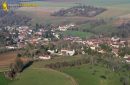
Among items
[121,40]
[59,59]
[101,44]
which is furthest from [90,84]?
[121,40]

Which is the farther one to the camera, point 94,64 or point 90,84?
point 94,64

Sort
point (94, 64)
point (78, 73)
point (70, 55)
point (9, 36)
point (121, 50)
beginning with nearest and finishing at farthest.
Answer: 1. point (78, 73)
2. point (94, 64)
3. point (70, 55)
4. point (121, 50)
5. point (9, 36)

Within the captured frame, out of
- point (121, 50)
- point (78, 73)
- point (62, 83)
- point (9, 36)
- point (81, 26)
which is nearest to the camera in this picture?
point (62, 83)

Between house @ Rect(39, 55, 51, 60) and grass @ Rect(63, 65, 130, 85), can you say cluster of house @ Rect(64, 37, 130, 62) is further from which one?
grass @ Rect(63, 65, 130, 85)

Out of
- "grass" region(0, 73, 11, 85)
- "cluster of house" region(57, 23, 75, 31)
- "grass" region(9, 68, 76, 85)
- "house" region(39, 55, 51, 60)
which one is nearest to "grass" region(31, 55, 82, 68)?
"house" region(39, 55, 51, 60)

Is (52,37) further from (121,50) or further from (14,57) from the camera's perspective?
(14,57)

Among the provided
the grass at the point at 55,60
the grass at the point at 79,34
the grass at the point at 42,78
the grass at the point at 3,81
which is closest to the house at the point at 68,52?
the grass at the point at 55,60

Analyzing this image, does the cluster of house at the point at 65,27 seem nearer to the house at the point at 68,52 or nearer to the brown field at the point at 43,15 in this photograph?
the brown field at the point at 43,15
